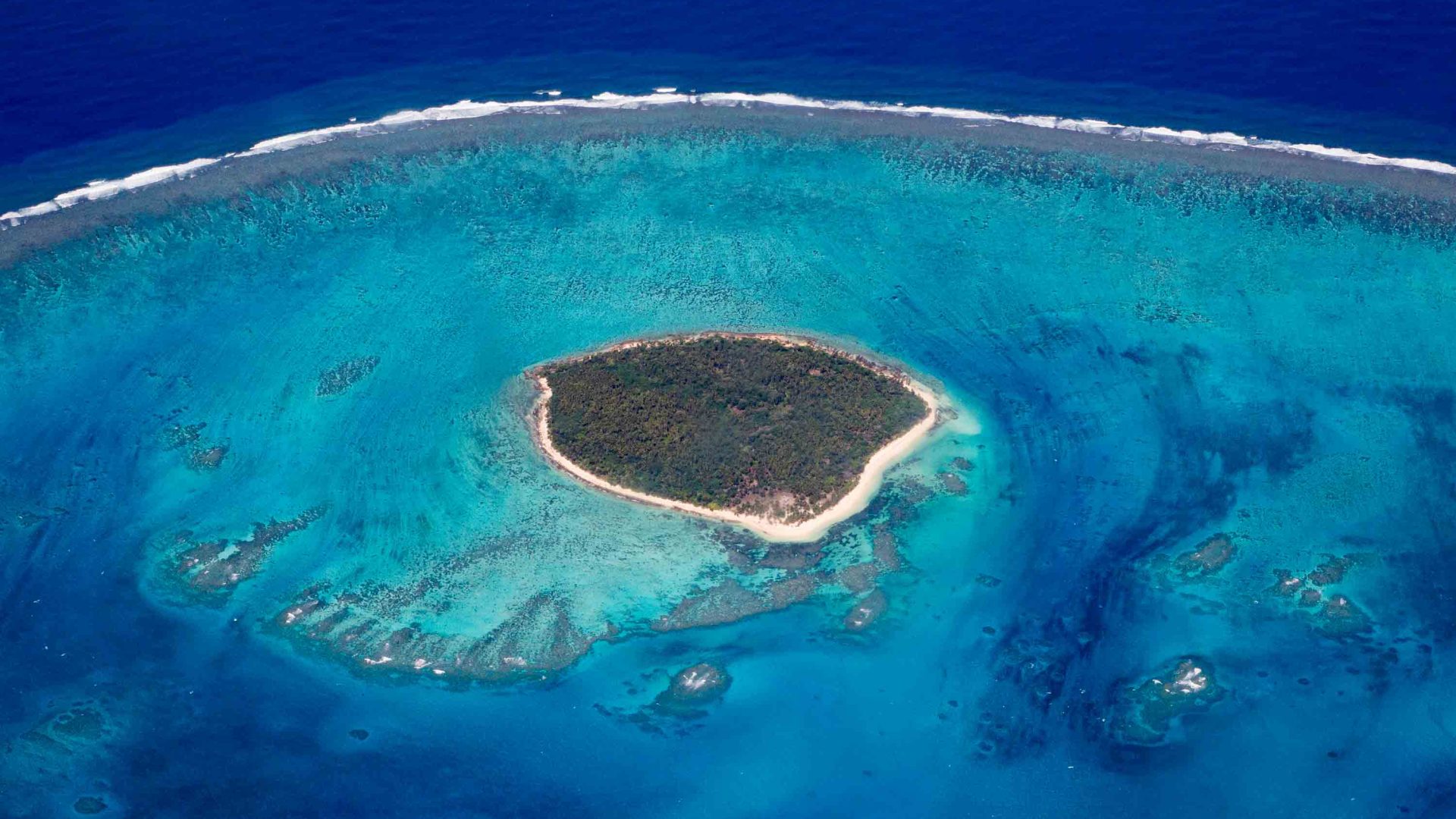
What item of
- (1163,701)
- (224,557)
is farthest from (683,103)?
(1163,701)

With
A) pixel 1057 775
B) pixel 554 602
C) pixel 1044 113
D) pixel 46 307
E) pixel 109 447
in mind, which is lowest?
pixel 1057 775

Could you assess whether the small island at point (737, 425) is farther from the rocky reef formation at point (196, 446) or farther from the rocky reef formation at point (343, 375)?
the rocky reef formation at point (196, 446)

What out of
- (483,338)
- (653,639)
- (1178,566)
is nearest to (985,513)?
(1178,566)

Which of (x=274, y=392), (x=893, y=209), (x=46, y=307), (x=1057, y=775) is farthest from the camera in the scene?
(x=893, y=209)

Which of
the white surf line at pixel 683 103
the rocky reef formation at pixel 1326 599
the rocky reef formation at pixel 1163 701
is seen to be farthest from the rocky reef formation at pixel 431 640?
the white surf line at pixel 683 103

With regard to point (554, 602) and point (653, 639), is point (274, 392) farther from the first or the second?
point (653, 639)
